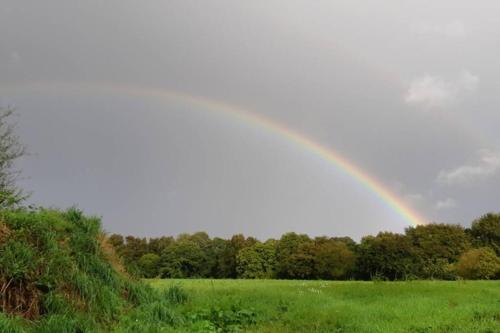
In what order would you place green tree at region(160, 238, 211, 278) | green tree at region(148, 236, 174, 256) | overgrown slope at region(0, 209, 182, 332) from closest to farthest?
1. overgrown slope at region(0, 209, 182, 332)
2. green tree at region(160, 238, 211, 278)
3. green tree at region(148, 236, 174, 256)

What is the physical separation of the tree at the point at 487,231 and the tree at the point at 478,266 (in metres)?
14.8

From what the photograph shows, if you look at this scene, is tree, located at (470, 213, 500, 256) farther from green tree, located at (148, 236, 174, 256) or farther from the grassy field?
the grassy field

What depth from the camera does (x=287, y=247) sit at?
344ft

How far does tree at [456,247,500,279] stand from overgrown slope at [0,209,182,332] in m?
64.9

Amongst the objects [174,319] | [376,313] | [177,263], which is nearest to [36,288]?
[174,319]

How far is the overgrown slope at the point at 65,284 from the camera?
11.6 metres

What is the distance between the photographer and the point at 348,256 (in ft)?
308

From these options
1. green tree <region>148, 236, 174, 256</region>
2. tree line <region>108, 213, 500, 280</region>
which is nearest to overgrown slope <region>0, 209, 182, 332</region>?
tree line <region>108, 213, 500, 280</region>

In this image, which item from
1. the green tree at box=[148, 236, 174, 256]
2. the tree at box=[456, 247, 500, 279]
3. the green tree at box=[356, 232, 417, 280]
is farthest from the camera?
the green tree at box=[148, 236, 174, 256]

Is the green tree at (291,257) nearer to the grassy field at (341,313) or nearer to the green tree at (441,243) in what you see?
the green tree at (441,243)

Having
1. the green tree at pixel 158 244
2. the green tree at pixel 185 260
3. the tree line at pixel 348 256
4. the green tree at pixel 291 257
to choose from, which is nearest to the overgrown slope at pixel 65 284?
the tree line at pixel 348 256

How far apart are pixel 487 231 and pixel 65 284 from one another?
91.2m

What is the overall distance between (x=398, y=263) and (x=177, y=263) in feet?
149

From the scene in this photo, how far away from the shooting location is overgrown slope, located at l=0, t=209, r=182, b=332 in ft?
38.1
